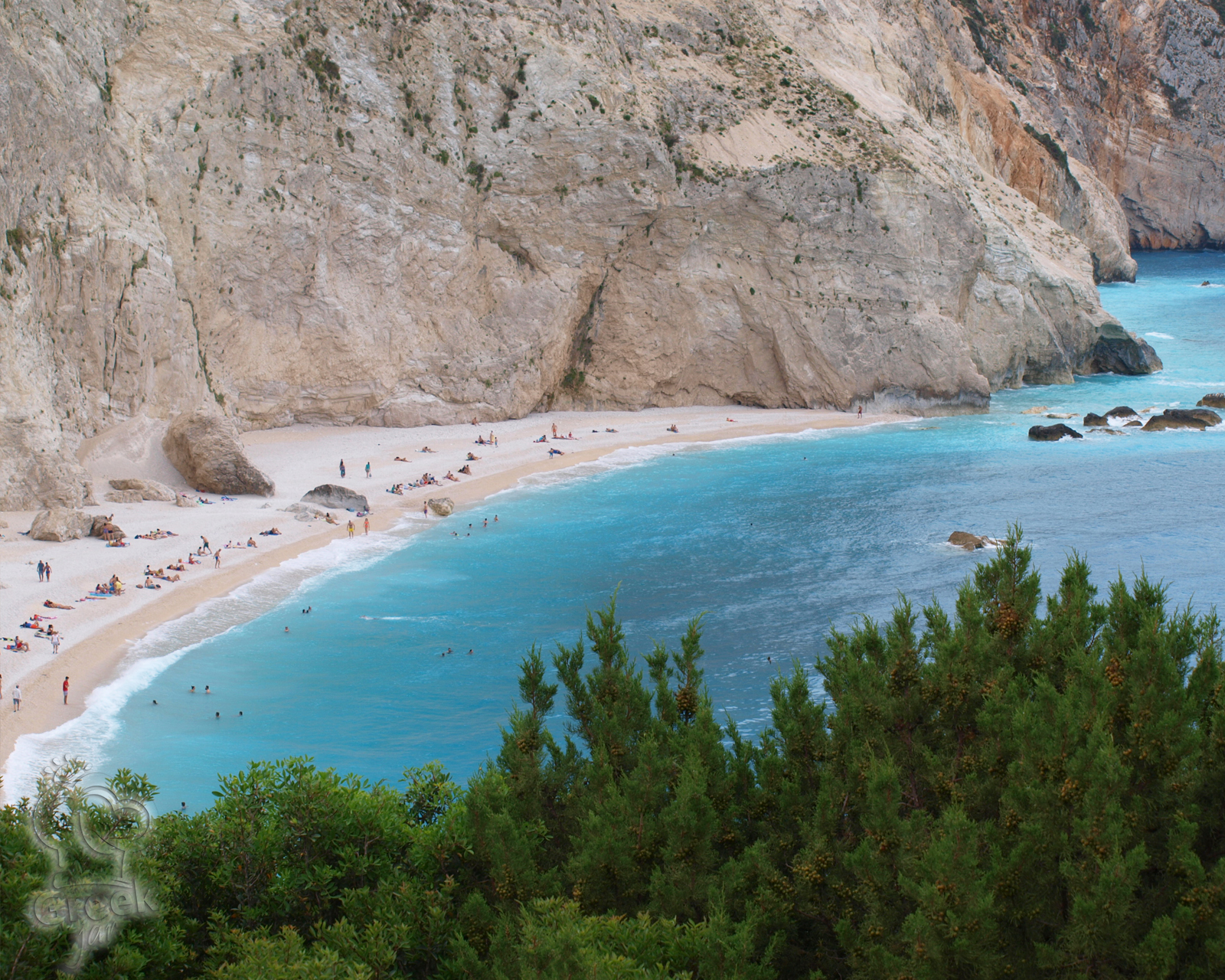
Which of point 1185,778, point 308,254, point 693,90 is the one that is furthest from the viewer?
point 693,90

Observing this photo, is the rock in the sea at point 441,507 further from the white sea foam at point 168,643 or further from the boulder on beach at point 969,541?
the boulder on beach at point 969,541

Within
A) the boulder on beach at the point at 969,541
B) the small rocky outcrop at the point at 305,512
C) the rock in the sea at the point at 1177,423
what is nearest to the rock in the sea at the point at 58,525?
the small rocky outcrop at the point at 305,512

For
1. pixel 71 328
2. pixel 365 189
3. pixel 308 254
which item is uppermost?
pixel 365 189

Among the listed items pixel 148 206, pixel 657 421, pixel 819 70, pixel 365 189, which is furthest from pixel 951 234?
pixel 148 206

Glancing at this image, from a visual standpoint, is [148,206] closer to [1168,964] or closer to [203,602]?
[203,602]

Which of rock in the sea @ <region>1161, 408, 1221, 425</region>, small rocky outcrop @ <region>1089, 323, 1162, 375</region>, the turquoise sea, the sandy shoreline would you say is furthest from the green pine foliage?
small rocky outcrop @ <region>1089, 323, 1162, 375</region>
